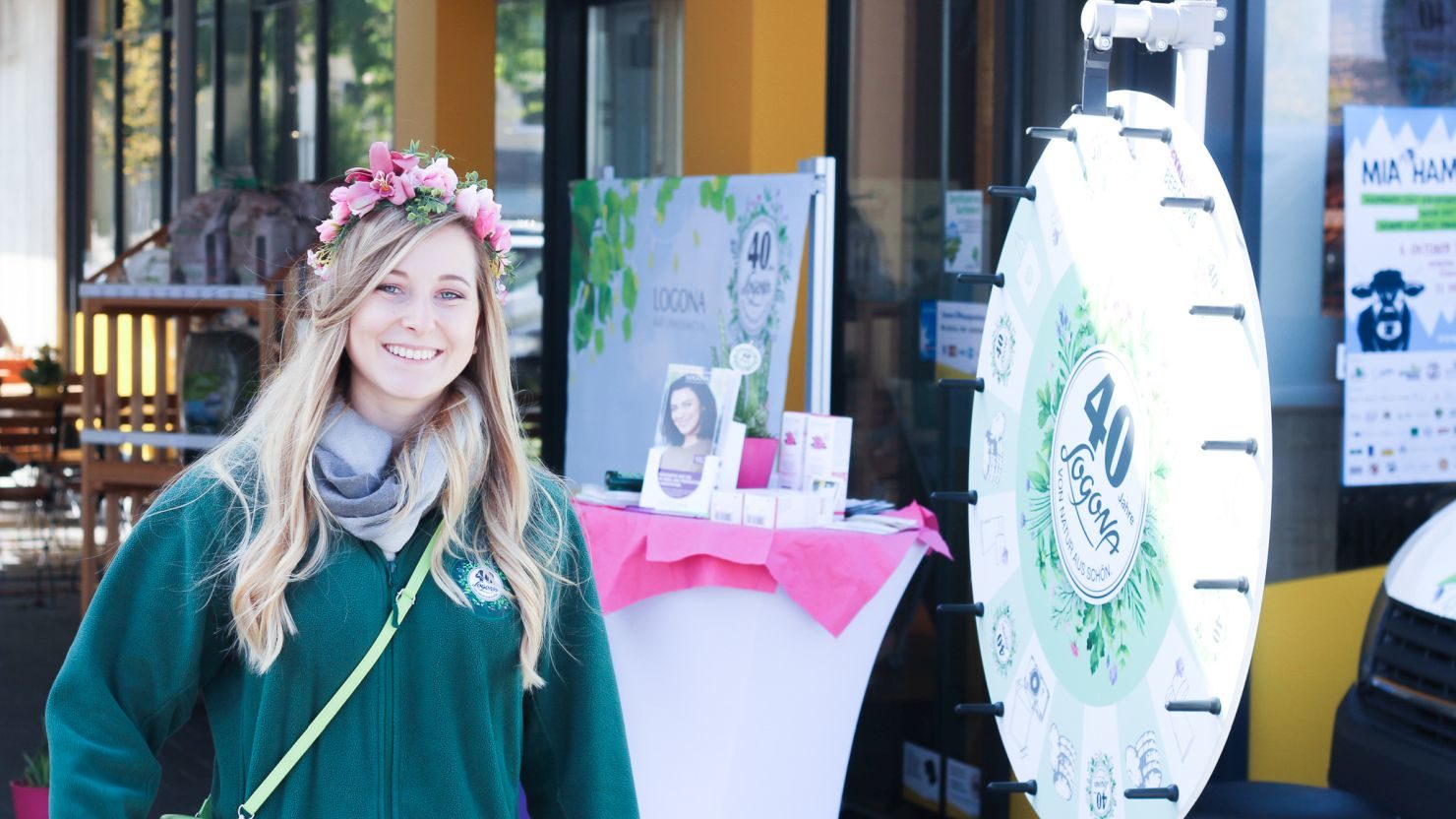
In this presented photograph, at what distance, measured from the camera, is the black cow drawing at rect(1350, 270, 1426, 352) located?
3779mm

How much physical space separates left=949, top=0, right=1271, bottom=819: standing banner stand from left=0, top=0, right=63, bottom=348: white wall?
1280 cm

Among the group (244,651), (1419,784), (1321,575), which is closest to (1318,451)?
(1321,575)

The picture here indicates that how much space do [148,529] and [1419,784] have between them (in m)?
2.39

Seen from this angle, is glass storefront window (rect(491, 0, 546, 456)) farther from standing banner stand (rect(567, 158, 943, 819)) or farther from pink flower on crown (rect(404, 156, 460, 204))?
pink flower on crown (rect(404, 156, 460, 204))

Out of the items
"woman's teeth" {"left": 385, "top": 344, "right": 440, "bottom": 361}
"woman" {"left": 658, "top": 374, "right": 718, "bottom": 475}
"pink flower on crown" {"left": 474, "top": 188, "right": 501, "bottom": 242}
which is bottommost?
"woman" {"left": 658, "top": 374, "right": 718, "bottom": 475}

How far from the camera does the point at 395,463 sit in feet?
6.37

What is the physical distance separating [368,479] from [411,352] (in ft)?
0.50

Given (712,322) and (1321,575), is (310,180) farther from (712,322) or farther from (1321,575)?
(1321,575)

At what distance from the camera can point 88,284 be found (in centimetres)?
612

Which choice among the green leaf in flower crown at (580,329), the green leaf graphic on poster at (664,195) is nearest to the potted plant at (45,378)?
the green leaf in flower crown at (580,329)

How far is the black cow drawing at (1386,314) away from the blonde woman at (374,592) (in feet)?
7.78

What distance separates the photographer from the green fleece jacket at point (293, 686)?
1.76 m

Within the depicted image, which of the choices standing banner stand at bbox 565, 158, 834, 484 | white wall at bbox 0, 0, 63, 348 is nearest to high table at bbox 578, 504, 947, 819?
standing banner stand at bbox 565, 158, 834, 484

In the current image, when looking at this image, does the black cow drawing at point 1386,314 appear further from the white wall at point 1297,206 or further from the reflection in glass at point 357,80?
the reflection in glass at point 357,80
